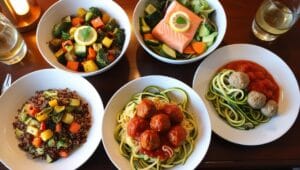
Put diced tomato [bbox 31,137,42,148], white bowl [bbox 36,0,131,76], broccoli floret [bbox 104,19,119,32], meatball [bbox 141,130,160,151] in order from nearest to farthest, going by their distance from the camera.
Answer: meatball [bbox 141,130,160,151] < diced tomato [bbox 31,137,42,148] < white bowl [bbox 36,0,131,76] < broccoli floret [bbox 104,19,119,32]

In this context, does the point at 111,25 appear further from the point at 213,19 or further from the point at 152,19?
the point at 213,19

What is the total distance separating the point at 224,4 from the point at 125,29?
50 cm

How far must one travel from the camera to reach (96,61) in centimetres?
142

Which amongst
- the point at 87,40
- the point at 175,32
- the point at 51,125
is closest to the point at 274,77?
the point at 175,32

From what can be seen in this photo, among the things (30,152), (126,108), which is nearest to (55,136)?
(30,152)

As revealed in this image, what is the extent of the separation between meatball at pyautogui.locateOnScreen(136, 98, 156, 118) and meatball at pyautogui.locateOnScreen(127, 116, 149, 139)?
0.02 m

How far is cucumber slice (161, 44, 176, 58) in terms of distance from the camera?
147 cm

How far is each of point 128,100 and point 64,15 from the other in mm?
500

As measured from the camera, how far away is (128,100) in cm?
138

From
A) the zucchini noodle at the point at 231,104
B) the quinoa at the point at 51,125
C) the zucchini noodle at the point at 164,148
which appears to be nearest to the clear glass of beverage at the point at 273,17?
the zucchini noodle at the point at 231,104

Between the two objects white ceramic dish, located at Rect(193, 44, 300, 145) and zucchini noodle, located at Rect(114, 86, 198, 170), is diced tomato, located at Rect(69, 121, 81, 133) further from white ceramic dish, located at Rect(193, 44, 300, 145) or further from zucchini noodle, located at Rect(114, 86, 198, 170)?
white ceramic dish, located at Rect(193, 44, 300, 145)

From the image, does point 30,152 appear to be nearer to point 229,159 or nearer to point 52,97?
point 52,97

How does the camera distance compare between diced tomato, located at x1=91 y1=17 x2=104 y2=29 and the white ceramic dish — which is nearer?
the white ceramic dish

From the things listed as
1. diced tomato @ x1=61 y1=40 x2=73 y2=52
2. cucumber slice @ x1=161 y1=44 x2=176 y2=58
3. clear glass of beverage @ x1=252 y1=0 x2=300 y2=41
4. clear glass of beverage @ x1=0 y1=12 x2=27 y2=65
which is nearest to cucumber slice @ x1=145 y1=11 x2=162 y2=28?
cucumber slice @ x1=161 y1=44 x2=176 y2=58
